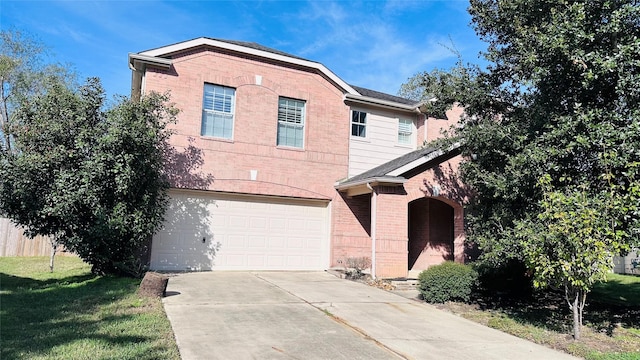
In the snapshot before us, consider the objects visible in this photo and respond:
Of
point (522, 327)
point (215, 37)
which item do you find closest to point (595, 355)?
point (522, 327)

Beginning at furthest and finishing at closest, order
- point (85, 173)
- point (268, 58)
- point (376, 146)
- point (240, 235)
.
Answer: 1. point (376, 146)
2. point (268, 58)
3. point (240, 235)
4. point (85, 173)

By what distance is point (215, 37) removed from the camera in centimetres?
1377

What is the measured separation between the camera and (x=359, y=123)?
15664 millimetres

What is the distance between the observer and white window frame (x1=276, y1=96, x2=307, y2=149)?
47.4ft

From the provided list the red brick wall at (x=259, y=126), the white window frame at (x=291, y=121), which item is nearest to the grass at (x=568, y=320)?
the red brick wall at (x=259, y=126)

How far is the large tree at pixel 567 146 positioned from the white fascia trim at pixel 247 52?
6.02 meters

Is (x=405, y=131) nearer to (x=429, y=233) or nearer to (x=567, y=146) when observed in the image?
(x=429, y=233)

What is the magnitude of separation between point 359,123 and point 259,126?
3.91 metres

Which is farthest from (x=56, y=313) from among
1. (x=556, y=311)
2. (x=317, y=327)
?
(x=556, y=311)

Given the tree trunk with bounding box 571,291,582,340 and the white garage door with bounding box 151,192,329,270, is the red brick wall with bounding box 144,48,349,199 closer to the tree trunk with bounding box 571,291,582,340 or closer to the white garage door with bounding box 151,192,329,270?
the white garage door with bounding box 151,192,329,270

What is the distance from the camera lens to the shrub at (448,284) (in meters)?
9.84

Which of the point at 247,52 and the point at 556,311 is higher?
the point at 247,52

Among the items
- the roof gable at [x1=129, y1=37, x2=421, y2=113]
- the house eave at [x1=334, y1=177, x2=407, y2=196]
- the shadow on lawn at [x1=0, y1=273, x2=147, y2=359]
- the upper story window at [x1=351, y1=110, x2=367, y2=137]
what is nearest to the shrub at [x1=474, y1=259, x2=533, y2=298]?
the house eave at [x1=334, y1=177, x2=407, y2=196]

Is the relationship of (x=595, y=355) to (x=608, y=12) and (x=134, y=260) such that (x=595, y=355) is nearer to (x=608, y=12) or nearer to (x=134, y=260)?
(x=608, y=12)
